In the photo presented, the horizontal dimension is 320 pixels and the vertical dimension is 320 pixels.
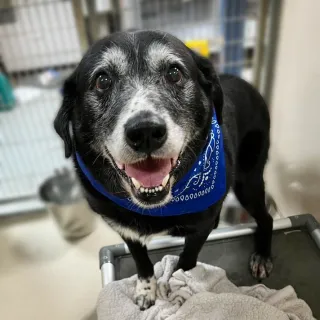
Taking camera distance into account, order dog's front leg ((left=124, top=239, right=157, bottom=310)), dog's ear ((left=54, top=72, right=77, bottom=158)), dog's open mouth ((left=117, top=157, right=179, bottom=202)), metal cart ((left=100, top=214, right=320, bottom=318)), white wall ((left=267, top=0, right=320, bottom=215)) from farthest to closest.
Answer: white wall ((left=267, top=0, right=320, bottom=215)), metal cart ((left=100, top=214, right=320, bottom=318)), dog's front leg ((left=124, top=239, right=157, bottom=310)), dog's ear ((left=54, top=72, right=77, bottom=158)), dog's open mouth ((left=117, top=157, right=179, bottom=202))

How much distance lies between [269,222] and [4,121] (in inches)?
64.1

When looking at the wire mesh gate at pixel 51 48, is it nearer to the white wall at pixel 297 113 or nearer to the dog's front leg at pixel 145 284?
the white wall at pixel 297 113

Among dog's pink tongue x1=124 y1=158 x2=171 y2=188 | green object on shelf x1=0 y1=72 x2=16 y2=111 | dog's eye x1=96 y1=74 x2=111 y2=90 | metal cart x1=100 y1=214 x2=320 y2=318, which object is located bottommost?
metal cart x1=100 y1=214 x2=320 y2=318

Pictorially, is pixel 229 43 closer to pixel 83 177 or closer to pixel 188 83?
Answer: pixel 188 83

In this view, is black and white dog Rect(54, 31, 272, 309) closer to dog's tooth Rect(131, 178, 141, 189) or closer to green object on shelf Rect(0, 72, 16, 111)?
dog's tooth Rect(131, 178, 141, 189)

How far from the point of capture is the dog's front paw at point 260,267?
1.44 metres

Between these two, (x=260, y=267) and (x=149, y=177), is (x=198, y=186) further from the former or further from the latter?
(x=260, y=267)

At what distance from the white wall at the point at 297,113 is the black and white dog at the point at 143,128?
1.78 ft

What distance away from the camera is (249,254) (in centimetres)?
154

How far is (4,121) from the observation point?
7.11ft

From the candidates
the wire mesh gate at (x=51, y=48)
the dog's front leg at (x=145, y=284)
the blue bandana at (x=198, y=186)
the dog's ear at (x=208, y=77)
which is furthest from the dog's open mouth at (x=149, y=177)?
the wire mesh gate at (x=51, y=48)

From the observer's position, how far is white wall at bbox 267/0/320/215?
1.57 m

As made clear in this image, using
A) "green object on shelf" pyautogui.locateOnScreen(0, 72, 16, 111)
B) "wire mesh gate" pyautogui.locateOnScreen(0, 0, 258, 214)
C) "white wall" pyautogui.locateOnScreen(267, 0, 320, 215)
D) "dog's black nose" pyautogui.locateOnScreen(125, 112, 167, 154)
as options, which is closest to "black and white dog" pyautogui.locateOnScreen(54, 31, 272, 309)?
"dog's black nose" pyautogui.locateOnScreen(125, 112, 167, 154)

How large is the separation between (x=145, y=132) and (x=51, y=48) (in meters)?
1.80
